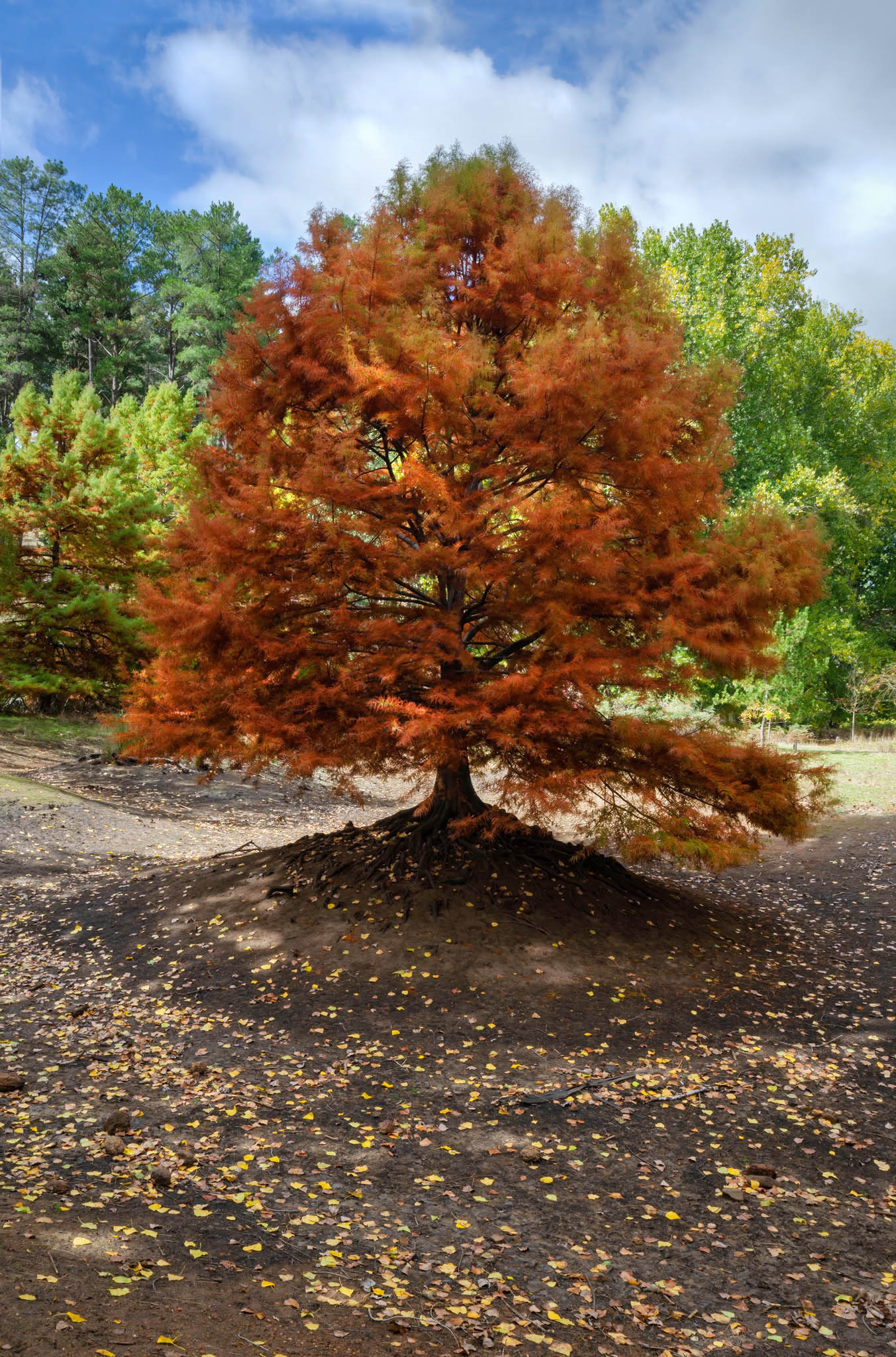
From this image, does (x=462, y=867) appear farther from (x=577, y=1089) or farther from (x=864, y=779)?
(x=864, y=779)

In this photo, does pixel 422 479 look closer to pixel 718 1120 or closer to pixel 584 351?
pixel 584 351

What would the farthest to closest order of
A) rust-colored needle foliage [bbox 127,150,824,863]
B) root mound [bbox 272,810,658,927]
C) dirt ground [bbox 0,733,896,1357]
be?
root mound [bbox 272,810,658,927]
rust-colored needle foliage [bbox 127,150,824,863]
dirt ground [bbox 0,733,896,1357]

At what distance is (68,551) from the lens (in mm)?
18516

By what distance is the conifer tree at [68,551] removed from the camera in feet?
58.1

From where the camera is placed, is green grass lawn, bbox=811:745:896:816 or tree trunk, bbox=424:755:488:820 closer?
tree trunk, bbox=424:755:488:820

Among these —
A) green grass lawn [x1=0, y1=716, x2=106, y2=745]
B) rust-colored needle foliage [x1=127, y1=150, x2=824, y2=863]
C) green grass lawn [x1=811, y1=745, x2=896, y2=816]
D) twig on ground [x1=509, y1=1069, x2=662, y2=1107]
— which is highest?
rust-colored needle foliage [x1=127, y1=150, x2=824, y2=863]

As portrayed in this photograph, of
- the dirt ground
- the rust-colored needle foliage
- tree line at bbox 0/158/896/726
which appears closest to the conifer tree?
tree line at bbox 0/158/896/726

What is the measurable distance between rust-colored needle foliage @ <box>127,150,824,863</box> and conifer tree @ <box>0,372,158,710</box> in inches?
438

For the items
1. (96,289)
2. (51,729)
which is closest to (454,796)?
(51,729)

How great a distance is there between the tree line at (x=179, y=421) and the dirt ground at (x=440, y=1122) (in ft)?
8.19

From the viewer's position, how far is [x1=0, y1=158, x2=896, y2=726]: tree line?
59.0 ft

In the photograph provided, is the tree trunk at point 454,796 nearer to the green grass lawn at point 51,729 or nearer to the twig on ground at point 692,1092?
the twig on ground at point 692,1092

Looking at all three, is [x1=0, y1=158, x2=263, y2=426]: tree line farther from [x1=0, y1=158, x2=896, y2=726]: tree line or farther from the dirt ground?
the dirt ground

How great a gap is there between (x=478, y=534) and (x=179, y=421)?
880 inches
